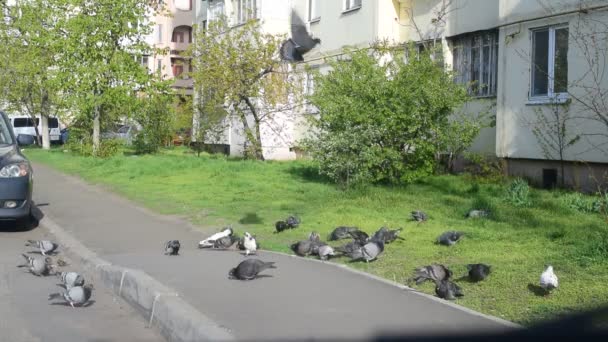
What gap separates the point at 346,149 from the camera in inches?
528

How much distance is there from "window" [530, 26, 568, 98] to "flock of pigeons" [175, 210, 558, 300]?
4.20 metres

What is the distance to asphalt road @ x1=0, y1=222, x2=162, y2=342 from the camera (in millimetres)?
6000

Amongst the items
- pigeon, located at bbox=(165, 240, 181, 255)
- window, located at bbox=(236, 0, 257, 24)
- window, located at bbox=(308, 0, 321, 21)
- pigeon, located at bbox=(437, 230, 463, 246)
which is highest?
window, located at bbox=(236, 0, 257, 24)

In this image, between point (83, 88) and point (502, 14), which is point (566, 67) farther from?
point (83, 88)

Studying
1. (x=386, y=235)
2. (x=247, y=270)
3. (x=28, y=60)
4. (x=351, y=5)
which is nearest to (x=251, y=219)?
(x=386, y=235)

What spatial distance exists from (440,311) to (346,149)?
7.46 metres

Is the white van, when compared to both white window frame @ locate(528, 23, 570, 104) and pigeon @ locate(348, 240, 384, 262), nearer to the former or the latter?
white window frame @ locate(528, 23, 570, 104)

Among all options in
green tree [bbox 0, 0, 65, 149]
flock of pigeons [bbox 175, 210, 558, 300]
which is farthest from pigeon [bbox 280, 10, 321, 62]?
flock of pigeons [bbox 175, 210, 558, 300]

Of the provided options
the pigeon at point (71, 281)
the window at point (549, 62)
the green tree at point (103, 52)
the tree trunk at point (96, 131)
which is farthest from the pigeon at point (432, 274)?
the tree trunk at point (96, 131)

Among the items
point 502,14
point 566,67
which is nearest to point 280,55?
point 502,14

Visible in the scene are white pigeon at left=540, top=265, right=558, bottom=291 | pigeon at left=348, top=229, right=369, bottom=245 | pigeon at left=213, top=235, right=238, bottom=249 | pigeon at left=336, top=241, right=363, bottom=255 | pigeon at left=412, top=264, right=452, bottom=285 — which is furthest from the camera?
pigeon at left=213, top=235, right=238, bottom=249

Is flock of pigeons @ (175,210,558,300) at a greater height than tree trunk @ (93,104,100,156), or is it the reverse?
tree trunk @ (93,104,100,156)

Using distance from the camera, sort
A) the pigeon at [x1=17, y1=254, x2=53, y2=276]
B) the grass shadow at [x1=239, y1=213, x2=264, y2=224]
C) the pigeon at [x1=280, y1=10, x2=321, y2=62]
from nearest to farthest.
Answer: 1. the pigeon at [x1=17, y1=254, x2=53, y2=276]
2. the grass shadow at [x1=239, y1=213, x2=264, y2=224]
3. the pigeon at [x1=280, y1=10, x2=321, y2=62]

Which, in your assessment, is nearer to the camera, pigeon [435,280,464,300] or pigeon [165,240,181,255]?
pigeon [435,280,464,300]
